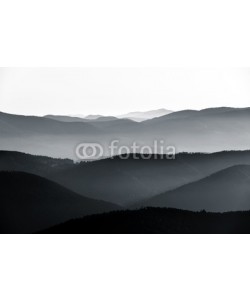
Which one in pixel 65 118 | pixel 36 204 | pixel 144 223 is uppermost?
pixel 65 118

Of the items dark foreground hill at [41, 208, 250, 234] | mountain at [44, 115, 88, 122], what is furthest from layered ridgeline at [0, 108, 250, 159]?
dark foreground hill at [41, 208, 250, 234]

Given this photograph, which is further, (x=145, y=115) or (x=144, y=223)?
(x=145, y=115)

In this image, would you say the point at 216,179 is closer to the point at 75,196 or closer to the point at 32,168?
the point at 75,196

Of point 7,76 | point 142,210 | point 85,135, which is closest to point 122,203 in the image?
point 142,210

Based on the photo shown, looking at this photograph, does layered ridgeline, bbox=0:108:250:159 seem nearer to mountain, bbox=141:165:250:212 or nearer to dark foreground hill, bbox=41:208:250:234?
mountain, bbox=141:165:250:212

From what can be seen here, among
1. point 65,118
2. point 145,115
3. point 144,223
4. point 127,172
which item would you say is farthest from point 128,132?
point 144,223

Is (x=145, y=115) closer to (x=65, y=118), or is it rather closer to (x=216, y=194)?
(x=65, y=118)
